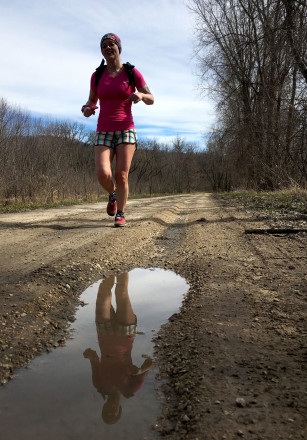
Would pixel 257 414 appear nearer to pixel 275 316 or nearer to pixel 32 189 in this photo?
pixel 275 316

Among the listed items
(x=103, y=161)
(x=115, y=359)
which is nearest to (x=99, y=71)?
(x=103, y=161)

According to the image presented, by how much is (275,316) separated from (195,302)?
1.42 ft

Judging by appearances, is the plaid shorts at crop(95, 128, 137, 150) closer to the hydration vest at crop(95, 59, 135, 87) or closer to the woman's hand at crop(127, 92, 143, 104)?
the woman's hand at crop(127, 92, 143, 104)

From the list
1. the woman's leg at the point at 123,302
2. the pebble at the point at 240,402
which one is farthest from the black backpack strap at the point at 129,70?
the pebble at the point at 240,402

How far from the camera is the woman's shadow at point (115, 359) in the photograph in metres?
1.08

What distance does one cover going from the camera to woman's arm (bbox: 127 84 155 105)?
3.93 metres

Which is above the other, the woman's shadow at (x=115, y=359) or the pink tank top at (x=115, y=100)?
the pink tank top at (x=115, y=100)

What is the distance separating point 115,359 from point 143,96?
3390mm

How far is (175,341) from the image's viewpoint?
145cm

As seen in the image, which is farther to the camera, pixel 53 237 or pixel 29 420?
pixel 53 237

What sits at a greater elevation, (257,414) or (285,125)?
(285,125)

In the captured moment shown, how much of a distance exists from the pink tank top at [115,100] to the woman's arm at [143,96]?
0.06m

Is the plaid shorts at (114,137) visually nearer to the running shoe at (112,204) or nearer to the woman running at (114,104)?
the woman running at (114,104)

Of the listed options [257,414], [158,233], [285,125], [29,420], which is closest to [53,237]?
[158,233]
